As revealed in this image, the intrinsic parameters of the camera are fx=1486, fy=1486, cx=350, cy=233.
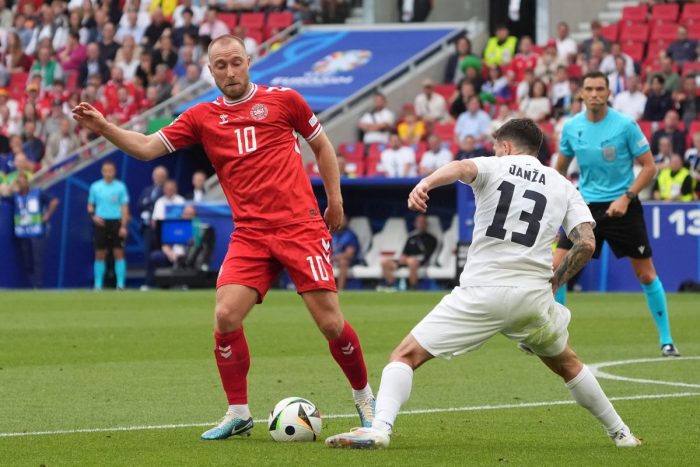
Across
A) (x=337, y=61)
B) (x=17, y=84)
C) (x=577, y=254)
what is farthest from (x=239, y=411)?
(x=17, y=84)

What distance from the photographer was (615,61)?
25312 mm

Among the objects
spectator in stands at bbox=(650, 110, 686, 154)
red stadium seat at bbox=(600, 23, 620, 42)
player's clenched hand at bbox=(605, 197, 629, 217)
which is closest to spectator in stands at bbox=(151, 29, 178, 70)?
red stadium seat at bbox=(600, 23, 620, 42)

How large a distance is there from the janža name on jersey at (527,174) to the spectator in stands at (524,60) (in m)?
19.9

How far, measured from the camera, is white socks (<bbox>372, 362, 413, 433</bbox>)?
7.02 m

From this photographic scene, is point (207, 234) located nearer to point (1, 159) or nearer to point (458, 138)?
point (458, 138)

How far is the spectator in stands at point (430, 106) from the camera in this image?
27.1 m

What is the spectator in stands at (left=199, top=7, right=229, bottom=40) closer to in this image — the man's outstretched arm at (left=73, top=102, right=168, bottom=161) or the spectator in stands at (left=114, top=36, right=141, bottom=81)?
the spectator in stands at (left=114, top=36, right=141, bottom=81)

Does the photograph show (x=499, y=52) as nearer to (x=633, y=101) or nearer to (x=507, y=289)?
(x=633, y=101)

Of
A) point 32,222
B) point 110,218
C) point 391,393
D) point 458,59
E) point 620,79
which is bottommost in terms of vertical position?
point 32,222

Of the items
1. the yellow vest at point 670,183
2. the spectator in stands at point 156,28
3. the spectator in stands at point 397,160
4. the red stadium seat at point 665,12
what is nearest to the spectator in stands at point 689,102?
the yellow vest at point 670,183

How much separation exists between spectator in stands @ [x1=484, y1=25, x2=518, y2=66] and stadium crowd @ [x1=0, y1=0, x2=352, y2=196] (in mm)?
5326

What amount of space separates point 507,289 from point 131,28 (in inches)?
1057

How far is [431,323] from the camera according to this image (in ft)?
23.4

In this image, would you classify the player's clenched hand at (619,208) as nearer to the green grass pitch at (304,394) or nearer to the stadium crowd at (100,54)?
the green grass pitch at (304,394)
